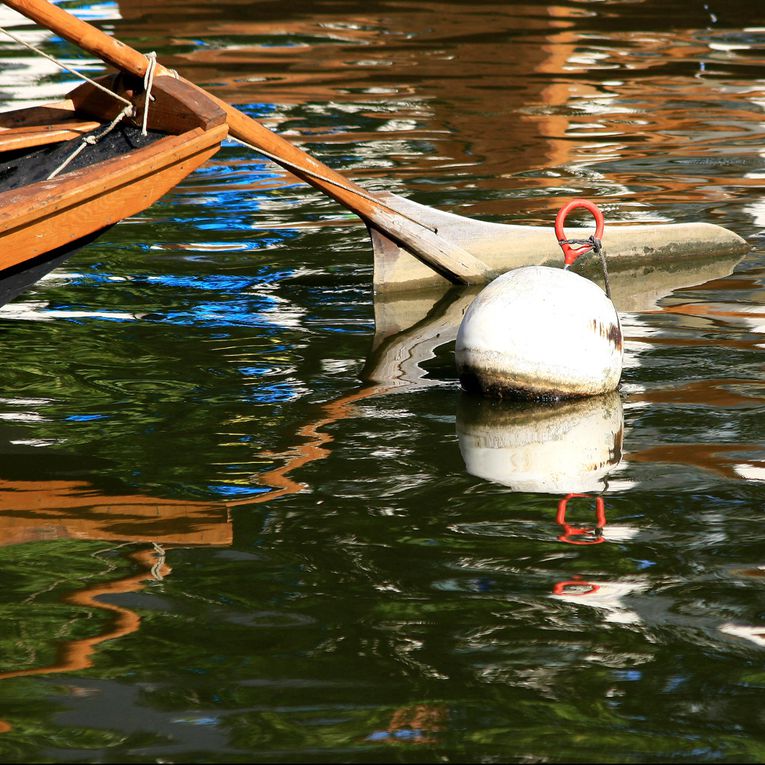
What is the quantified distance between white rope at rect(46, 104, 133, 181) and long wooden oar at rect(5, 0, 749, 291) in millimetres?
567

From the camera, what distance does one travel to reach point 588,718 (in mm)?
3578

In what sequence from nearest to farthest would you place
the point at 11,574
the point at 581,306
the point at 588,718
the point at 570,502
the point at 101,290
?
the point at 588,718
the point at 11,574
the point at 570,502
the point at 581,306
the point at 101,290

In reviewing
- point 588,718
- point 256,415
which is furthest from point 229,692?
point 256,415

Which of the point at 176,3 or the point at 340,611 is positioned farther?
the point at 176,3

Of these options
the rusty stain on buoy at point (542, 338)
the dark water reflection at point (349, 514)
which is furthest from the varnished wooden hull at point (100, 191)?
the rusty stain on buoy at point (542, 338)

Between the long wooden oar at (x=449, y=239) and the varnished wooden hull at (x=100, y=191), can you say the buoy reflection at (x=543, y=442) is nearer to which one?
the varnished wooden hull at (x=100, y=191)

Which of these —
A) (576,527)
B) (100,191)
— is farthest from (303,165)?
(576,527)

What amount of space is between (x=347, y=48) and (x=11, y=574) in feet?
46.5

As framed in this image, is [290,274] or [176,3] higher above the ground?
[176,3]

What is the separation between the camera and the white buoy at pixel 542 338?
606 centimetres

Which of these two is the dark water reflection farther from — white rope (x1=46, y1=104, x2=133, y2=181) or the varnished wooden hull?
white rope (x1=46, y1=104, x2=133, y2=181)

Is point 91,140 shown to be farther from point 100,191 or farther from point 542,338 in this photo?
point 542,338

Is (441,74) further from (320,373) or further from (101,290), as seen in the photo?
(320,373)

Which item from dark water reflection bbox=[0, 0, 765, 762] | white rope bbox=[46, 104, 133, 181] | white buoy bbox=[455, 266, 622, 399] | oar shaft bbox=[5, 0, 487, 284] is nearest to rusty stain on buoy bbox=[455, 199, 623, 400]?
white buoy bbox=[455, 266, 622, 399]
